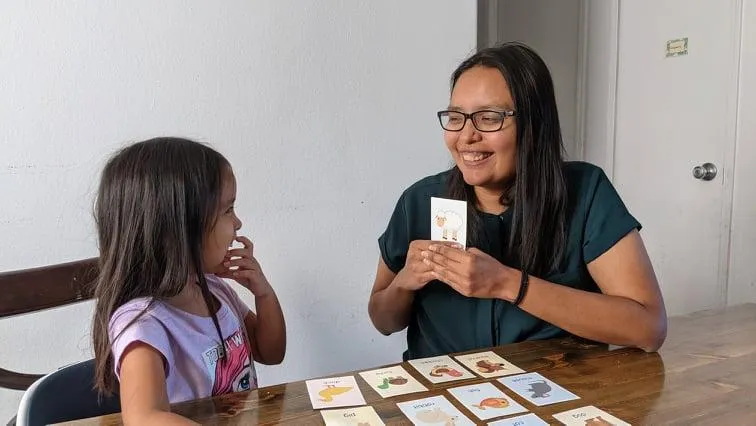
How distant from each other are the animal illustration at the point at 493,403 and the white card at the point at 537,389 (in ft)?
0.15

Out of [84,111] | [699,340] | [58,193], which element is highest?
[84,111]

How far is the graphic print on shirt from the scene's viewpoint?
1085 millimetres

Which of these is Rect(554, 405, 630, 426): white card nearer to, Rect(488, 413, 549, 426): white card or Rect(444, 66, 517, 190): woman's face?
Rect(488, 413, 549, 426): white card

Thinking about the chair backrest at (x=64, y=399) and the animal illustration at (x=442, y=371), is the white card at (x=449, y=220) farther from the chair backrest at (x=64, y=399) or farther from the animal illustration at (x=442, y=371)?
the chair backrest at (x=64, y=399)

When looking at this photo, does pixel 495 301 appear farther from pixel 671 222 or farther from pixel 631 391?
pixel 671 222

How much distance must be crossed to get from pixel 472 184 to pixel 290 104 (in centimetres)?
76

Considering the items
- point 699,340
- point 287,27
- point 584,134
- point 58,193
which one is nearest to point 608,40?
point 584,134

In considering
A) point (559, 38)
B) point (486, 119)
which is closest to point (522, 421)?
point (486, 119)

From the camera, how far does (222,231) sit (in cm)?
108

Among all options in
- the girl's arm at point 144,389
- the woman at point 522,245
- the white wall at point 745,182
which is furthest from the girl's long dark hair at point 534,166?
the white wall at point 745,182

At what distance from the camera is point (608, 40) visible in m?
2.89

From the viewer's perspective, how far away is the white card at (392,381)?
97 cm

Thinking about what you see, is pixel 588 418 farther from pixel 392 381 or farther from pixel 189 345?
pixel 189 345

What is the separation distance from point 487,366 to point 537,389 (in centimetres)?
13
